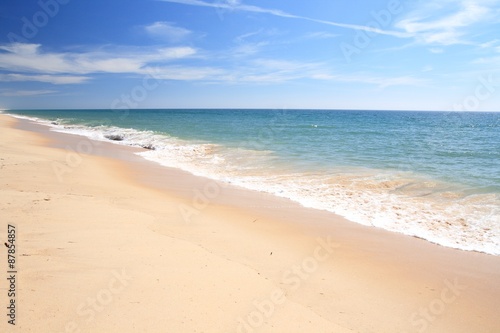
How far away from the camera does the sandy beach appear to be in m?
3.37

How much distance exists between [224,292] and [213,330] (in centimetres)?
68

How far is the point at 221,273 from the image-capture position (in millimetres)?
4312

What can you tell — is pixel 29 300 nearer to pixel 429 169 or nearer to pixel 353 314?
pixel 353 314

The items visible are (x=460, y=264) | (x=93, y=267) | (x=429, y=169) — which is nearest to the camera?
(x=93, y=267)

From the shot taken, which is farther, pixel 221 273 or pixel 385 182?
pixel 385 182

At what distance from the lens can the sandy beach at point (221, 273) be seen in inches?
133

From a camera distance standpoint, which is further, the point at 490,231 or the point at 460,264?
the point at 490,231

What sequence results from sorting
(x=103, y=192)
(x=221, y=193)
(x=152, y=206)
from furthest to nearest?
(x=221, y=193) < (x=103, y=192) < (x=152, y=206)

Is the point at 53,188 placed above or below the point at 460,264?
above

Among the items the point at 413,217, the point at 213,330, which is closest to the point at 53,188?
the point at 213,330

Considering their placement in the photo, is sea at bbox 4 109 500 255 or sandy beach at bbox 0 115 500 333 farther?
sea at bbox 4 109 500 255

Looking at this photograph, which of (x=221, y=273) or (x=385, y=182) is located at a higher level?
(x=385, y=182)

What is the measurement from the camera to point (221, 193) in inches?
379

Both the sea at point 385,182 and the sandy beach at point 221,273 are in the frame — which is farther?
the sea at point 385,182
